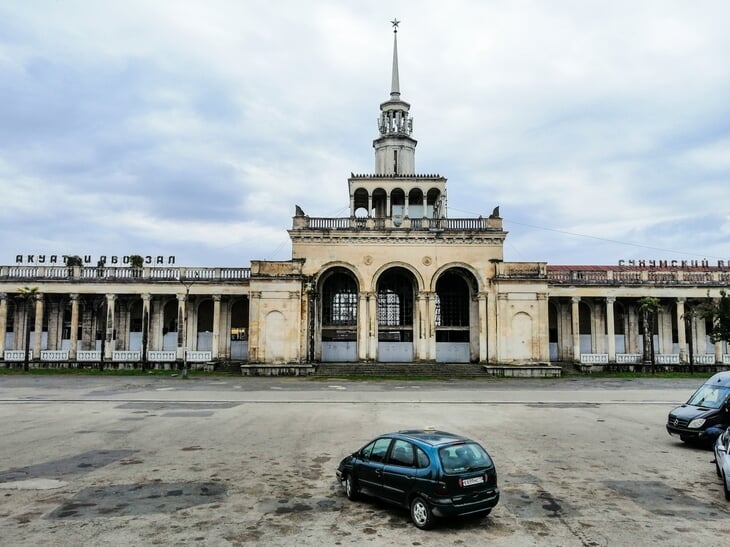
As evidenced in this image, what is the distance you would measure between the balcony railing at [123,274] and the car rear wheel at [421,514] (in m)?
38.4

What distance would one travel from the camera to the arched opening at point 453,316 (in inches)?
1768

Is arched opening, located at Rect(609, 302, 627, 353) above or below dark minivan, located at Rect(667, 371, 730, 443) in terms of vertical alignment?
above

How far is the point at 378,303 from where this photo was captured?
150ft

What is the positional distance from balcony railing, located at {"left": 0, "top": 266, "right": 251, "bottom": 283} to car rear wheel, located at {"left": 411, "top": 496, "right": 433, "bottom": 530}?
38411 mm

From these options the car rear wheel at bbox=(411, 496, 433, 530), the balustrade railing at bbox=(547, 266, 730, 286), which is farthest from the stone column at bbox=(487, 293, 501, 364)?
the car rear wheel at bbox=(411, 496, 433, 530)

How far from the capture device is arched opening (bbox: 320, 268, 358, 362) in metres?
44.7

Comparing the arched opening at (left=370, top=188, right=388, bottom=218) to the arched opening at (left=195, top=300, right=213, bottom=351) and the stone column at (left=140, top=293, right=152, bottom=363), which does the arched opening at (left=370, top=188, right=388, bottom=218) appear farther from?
the stone column at (left=140, top=293, right=152, bottom=363)

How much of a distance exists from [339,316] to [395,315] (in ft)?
15.1

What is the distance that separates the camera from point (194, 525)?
8836 millimetres

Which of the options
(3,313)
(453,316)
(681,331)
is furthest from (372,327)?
(3,313)

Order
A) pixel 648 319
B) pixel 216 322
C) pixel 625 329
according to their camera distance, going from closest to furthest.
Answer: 1. pixel 216 322
2. pixel 648 319
3. pixel 625 329

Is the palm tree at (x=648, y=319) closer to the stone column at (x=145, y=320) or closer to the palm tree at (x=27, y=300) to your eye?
the stone column at (x=145, y=320)

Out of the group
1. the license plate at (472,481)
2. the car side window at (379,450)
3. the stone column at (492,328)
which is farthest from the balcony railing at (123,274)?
Result: the license plate at (472,481)

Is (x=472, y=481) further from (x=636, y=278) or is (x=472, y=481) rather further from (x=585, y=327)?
(x=585, y=327)
